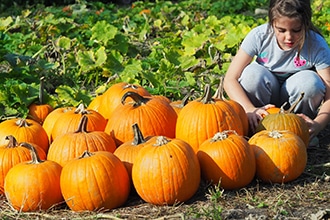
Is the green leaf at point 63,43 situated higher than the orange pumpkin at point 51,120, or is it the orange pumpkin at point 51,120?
the orange pumpkin at point 51,120

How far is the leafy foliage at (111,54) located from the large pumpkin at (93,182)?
1643 millimetres

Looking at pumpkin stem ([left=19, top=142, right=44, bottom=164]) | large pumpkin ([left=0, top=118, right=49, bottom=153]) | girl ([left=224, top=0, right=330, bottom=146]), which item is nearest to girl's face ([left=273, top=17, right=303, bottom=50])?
girl ([left=224, top=0, right=330, bottom=146])

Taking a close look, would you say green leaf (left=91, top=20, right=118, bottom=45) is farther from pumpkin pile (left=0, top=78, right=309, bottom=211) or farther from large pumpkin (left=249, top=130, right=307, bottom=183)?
large pumpkin (left=249, top=130, right=307, bottom=183)

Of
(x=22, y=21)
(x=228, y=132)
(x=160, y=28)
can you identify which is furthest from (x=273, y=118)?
(x=22, y=21)

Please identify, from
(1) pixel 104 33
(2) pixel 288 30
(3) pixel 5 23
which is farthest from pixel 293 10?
(3) pixel 5 23

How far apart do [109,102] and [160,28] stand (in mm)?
4734

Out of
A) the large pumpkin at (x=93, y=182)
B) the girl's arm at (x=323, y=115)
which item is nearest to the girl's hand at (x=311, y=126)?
the girl's arm at (x=323, y=115)

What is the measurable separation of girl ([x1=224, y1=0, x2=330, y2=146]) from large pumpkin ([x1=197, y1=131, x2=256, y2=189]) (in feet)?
2.75

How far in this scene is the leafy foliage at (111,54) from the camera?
592 cm

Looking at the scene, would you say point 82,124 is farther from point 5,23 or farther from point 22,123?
point 5,23

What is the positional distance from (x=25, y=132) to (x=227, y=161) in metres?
1.40

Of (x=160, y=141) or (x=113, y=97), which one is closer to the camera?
(x=160, y=141)

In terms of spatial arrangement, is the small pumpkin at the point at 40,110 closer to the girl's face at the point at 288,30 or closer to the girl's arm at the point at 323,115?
the girl's face at the point at 288,30

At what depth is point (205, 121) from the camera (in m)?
4.15
